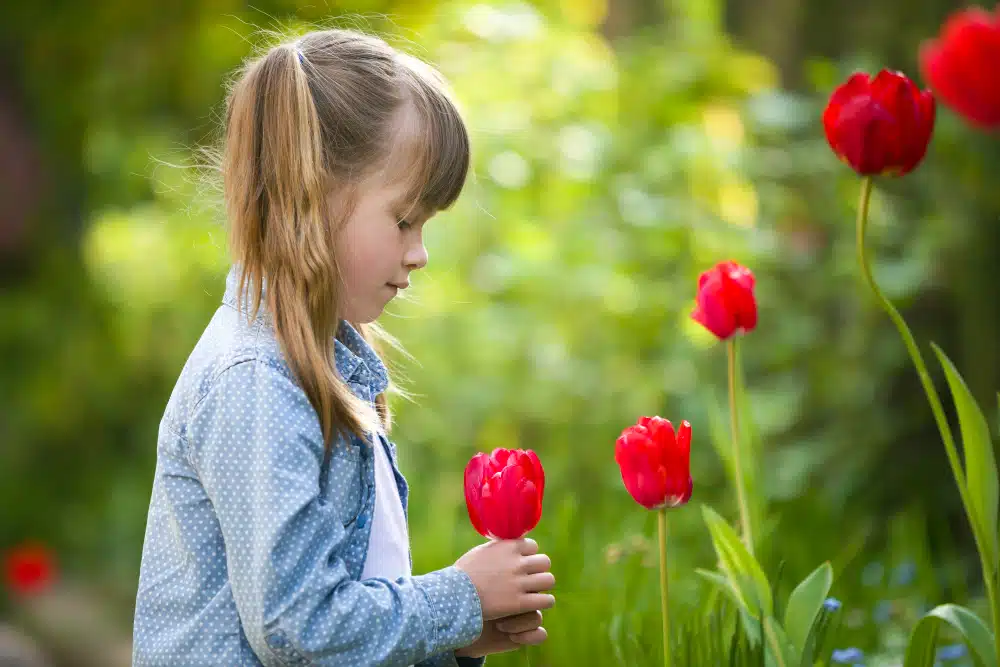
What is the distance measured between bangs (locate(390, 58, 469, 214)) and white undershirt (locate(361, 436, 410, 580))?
0.32 meters

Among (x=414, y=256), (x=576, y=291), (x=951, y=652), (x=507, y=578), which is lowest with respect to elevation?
(x=951, y=652)

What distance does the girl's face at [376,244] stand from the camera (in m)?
1.35

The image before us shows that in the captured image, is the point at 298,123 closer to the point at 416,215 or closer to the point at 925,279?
the point at 416,215

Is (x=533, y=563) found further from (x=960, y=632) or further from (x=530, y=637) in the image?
(x=960, y=632)

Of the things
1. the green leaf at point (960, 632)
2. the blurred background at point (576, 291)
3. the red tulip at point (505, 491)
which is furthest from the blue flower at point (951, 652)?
the red tulip at point (505, 491)

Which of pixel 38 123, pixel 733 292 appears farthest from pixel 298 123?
pixel 38 123

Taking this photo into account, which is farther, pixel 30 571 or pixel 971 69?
pixel 30 571

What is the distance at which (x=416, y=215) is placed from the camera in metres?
1.38

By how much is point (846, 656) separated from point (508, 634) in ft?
2.04

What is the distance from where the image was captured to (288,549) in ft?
3.89

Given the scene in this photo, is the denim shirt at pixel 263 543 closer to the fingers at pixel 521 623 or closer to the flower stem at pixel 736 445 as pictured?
the fingers at pixel 521 623

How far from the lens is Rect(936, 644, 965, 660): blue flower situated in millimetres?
1957

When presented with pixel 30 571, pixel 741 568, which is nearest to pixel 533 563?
pixel 741 568

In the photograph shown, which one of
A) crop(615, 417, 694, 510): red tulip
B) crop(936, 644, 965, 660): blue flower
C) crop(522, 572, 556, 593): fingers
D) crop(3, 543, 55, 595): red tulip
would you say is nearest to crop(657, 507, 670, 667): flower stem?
crop(615, 417, 694, 510): red tulip
